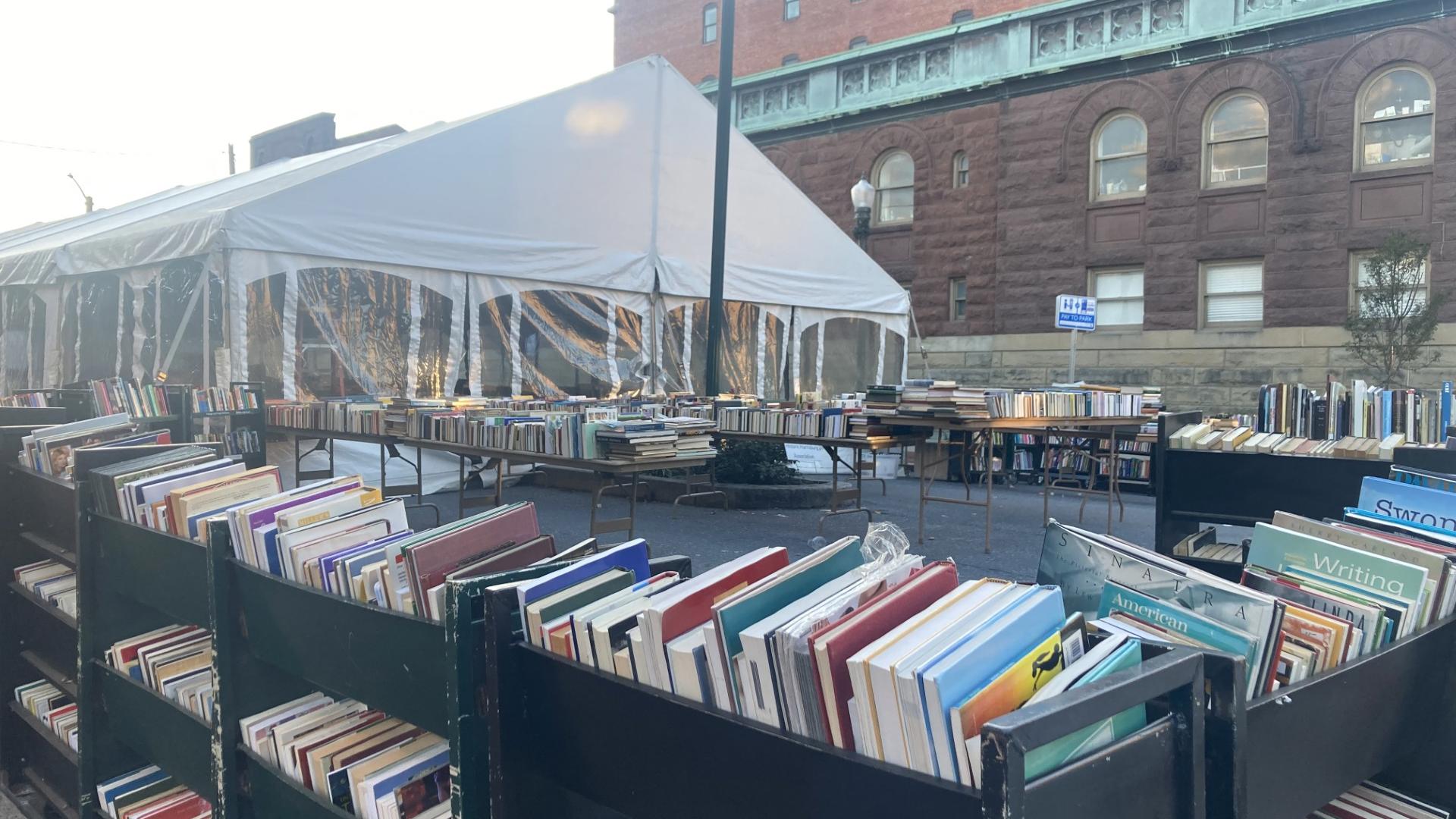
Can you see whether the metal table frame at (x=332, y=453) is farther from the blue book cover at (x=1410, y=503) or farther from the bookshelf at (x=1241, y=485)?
the blue book cover at (x=1410, y=503)

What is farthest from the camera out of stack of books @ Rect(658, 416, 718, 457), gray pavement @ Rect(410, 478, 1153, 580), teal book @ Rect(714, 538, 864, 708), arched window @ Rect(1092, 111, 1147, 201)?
arched window @ Rect(1092, 111, 1147, 201)

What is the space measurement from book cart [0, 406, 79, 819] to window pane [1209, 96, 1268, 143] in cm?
1641

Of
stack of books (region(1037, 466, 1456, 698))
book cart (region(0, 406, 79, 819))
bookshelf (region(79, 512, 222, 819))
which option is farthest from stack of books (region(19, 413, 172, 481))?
stack of books (region(1037, 466, 1456, 698))

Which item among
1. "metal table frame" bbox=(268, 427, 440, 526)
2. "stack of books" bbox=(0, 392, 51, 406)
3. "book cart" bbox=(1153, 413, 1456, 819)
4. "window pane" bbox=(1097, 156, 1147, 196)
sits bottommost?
"metal table frame" bbox=(268, 427, 440, 526)

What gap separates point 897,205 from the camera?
1922 centimetres

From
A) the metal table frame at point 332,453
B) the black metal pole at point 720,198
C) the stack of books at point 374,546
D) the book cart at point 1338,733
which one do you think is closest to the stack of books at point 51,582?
the stack of books at point 374,546

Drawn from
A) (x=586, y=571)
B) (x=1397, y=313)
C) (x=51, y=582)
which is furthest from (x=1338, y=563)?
(x=1397, y=313)

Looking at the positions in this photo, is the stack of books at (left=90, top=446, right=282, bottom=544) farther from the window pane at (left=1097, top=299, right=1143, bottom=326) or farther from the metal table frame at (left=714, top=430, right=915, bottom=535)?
the window pane at (left=1097, top=299, right=1143, bottom=326)

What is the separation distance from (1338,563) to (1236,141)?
15.9 m

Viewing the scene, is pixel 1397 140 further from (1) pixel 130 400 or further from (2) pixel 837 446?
(1) pixel 130 400

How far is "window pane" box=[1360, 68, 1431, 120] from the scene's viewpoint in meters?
13.8

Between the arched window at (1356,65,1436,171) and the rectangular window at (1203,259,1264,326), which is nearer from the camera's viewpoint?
the arched window at (1356,65,1436,171)

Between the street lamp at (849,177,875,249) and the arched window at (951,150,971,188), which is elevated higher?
the arched window at (951,150,971,188)

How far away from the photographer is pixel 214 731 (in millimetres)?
2092
